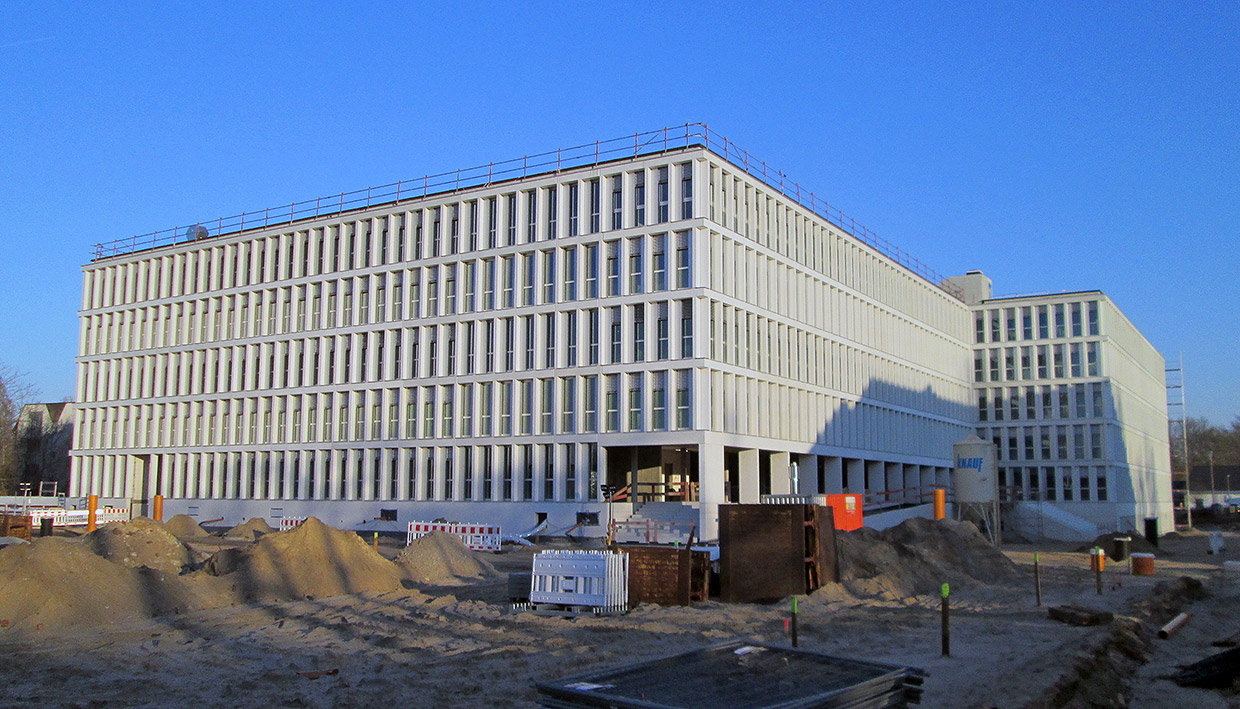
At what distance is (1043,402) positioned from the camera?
72750mm

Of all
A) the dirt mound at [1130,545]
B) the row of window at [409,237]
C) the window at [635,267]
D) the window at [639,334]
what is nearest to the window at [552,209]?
the row of window at [409,237]

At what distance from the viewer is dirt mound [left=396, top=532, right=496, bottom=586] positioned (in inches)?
1054

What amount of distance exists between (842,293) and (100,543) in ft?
140

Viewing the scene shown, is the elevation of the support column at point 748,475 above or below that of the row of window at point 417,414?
below

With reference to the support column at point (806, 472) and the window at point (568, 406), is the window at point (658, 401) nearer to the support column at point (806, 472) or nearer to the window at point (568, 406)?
the window at point (568, 406)

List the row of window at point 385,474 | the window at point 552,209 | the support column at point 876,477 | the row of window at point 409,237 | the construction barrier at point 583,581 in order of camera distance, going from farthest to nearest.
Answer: the support column at point 876,477, the window at point 552,209, the row of window at point 409,237, the row of window at point 385,474, the construction barrier at point 583,581

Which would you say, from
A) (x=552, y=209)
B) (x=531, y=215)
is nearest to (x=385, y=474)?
(x=531, y=215)

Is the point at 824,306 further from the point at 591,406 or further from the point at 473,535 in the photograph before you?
the point at 473,535

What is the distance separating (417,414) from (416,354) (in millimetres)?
3310

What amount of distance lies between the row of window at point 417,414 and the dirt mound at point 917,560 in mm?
15171

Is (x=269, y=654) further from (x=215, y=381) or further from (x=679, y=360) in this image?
(x=215, y=381)

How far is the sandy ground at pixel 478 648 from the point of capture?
1229 cm

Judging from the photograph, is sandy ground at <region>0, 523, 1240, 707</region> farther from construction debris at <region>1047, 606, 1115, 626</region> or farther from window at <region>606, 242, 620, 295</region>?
window at <region>606, 242, 620, 295</region>

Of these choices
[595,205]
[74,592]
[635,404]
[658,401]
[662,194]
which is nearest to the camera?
[74,592]
